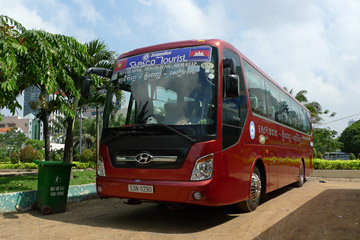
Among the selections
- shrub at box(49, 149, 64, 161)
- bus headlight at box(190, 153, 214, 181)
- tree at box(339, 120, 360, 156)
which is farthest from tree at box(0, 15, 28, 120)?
tree at box(339, 120, 360, 156)

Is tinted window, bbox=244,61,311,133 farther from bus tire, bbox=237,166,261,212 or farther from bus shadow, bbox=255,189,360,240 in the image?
bus shadow, bbox=255,189,360,240

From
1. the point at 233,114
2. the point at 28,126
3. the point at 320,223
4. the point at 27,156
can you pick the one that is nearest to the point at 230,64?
the point at 233,114

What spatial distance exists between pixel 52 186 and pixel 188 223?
3.11 meters

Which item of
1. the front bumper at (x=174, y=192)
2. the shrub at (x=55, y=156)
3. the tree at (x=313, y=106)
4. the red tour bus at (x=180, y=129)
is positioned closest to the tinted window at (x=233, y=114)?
the red tour bus at (x=180, y=129)

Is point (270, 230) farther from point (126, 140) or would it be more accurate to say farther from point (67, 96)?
point (67, 96)

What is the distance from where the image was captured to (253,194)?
705 centimetres

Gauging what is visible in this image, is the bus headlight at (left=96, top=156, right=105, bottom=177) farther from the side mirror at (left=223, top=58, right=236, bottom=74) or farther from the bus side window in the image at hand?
the bus side window

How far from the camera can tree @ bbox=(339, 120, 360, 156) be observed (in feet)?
214

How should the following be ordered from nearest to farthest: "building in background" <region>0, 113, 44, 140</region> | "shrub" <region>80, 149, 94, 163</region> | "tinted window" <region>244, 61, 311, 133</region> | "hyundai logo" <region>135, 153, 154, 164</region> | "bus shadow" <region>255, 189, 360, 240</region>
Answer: "bus shadow" <region>255, 189, 360, 240</region> < "hyundai logo" <region>135, 153, 154, 164</region> < "tinted window" <region>244, 61, 311, 133</region> < "shrub" <region>80, 149, 94, 163</region> < "building in background" <region>0, 113, 44, 140</region>

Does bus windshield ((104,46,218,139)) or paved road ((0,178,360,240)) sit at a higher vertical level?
bus windshield ((104,46,218,139))

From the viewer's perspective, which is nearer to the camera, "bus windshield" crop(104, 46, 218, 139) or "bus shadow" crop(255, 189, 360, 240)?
"bus shadow" crop(255, 189, 360, 240)

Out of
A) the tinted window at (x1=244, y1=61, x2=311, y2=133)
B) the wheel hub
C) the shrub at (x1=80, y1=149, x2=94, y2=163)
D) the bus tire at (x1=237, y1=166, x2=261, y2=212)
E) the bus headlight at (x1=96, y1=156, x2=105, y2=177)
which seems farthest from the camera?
the shrub at (x1=80, y1=149, x2=94, y2=163)

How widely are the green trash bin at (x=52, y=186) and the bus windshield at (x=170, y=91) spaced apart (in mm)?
1877

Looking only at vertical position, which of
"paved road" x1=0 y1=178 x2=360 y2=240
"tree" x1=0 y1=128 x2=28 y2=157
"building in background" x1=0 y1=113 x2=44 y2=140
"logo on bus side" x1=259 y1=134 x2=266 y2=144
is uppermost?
"building in background" x1=0 y1=113 x2=44 y2=140
